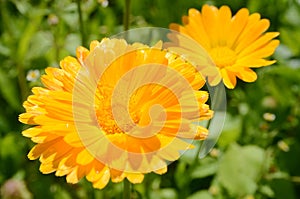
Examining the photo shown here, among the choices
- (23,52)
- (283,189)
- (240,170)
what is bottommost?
(283,189)

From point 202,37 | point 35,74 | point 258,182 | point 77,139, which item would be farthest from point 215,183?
point 77,139

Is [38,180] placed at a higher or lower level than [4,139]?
lower

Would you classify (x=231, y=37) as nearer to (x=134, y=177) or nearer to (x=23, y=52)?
(x=134, y=177)

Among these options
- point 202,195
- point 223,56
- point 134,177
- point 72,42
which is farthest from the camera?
point 72,42

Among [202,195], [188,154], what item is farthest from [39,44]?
[202,195]

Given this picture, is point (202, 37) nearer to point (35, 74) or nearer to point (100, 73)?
point (100, 73)

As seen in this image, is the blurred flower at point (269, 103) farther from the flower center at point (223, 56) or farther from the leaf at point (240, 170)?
the flower center at point (223, 56)

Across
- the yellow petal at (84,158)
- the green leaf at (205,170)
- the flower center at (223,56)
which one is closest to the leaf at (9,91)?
the green leaf at (205,170)
